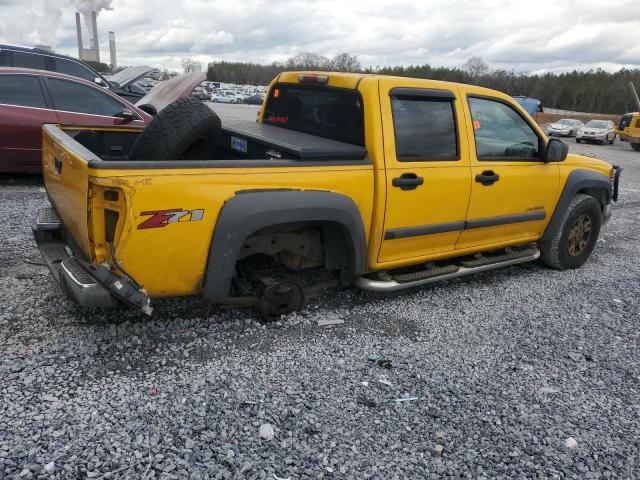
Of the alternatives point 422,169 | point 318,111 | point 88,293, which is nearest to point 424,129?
point 422,169

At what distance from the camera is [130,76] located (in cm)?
1266

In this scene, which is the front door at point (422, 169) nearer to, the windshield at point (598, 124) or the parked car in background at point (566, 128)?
the windshield at point (598, 124)

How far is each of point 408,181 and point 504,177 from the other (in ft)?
3.78

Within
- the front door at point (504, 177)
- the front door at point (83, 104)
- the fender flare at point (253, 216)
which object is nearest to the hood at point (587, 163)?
the front door at point (504, 177)

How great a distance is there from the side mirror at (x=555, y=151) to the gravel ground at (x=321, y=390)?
4.44 ft

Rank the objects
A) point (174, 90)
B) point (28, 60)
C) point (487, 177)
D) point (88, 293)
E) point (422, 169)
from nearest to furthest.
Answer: point (88, 293)
point (422, 169)
point (487, 177)
point (174, 90)
point (28, 60)

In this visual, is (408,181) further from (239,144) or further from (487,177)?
(239,144)

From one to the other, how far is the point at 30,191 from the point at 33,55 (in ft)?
13.4

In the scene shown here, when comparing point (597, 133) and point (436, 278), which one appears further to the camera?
point (597, 133)

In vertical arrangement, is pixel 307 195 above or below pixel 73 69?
below

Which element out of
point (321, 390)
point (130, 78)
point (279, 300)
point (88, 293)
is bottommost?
point (321, 390)

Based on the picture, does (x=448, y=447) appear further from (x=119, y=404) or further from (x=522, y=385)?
(x=119, y=404)

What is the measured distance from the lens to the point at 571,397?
122 inches

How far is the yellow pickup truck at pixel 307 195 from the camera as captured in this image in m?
2.85
